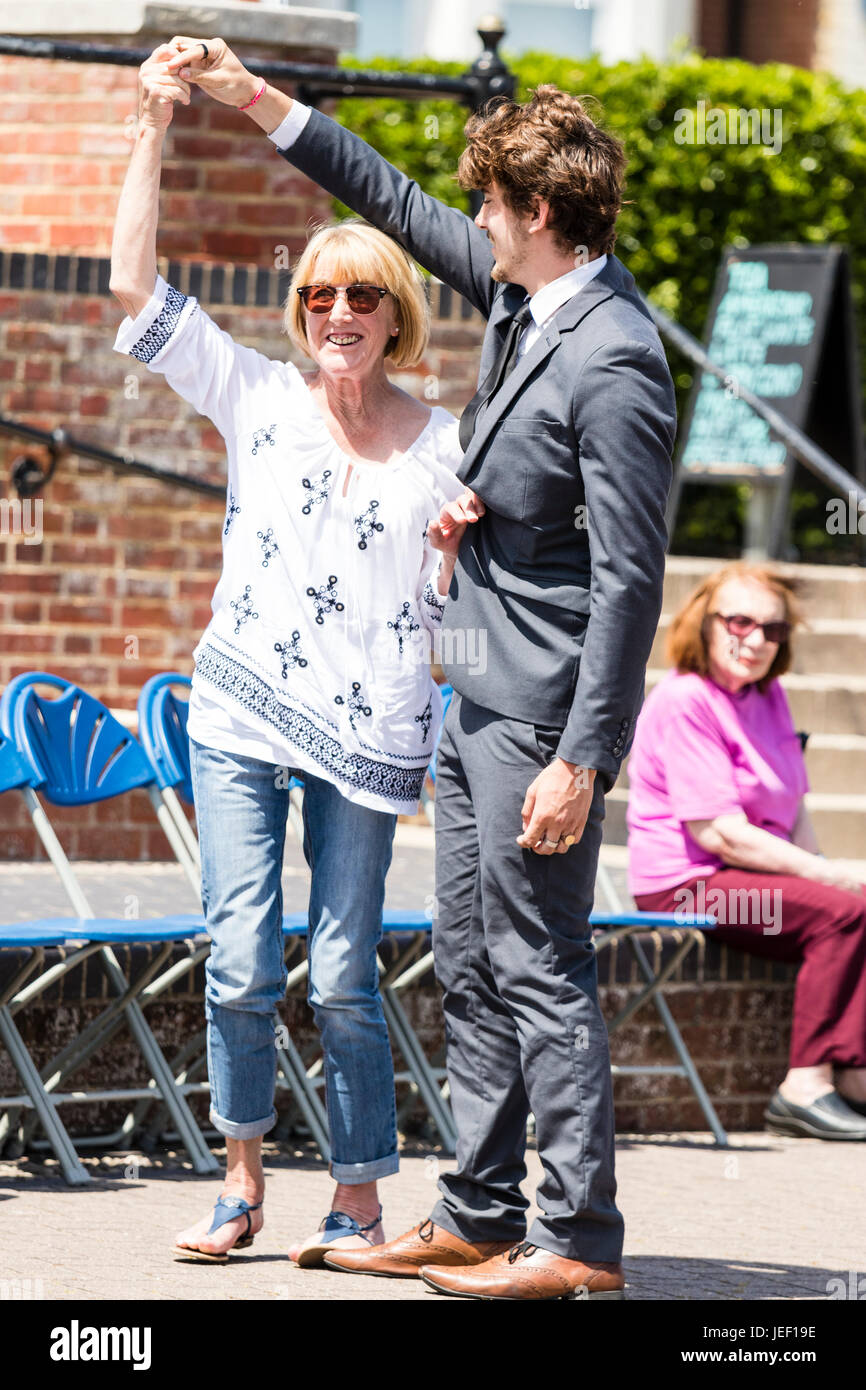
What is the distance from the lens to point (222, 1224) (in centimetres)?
404

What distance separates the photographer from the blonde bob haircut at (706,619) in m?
6.20

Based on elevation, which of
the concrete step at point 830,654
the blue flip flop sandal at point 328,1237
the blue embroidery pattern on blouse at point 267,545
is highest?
the blue embroidery pattern on blouse at point 267,545

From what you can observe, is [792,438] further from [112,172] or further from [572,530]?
[572,530]

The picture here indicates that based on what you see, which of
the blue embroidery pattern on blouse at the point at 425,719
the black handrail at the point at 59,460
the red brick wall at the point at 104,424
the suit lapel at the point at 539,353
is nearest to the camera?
the suit lapel at the point at 539,353

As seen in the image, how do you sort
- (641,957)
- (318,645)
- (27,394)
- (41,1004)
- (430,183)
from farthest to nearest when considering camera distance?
(430,183) < (27,394) < (641,957) < (41,1004) < (318,645)

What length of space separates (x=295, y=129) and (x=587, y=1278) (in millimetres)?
2212

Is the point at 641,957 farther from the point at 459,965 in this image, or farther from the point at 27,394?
the point at 27,394

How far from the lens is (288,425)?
161 inches

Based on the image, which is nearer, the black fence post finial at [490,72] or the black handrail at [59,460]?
the black handrail at [59,460]

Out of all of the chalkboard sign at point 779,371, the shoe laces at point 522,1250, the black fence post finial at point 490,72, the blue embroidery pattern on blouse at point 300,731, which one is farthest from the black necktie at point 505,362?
the chalkboard sign at point 779,371

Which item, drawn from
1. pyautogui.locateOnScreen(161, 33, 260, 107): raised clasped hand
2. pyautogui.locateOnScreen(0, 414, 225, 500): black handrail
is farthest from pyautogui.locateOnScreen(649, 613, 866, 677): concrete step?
pyautogui.locateOnScreen(161, 33, 260, 107): raised clasped hand

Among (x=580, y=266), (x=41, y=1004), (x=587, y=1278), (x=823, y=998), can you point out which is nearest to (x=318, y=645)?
(x=580, y=266)

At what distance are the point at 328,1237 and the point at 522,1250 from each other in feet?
1.39

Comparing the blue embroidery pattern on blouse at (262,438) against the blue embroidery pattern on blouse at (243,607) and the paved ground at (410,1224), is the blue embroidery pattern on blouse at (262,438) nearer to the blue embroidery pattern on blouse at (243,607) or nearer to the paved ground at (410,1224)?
the blue embroidery pattern on blouse at (243,607)
